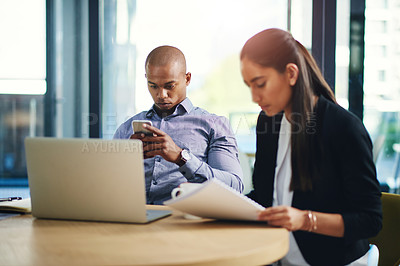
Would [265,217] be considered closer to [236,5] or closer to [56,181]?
[56,181]

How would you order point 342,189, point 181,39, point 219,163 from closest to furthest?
point 342,189 < point 219,163 < point 181,39

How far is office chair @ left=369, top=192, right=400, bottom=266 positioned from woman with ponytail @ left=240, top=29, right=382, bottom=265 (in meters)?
0.15

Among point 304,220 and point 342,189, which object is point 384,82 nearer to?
point 342,189

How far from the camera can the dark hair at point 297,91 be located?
149 centimetres

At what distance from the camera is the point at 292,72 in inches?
59.2

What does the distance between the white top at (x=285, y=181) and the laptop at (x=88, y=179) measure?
506mm

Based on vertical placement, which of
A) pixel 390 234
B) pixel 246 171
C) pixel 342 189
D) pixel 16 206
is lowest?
pixel 246 171

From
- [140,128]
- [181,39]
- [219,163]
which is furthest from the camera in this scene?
[181,39]

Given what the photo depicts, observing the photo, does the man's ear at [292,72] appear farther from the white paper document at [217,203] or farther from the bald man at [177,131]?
the bald man at [177,131]

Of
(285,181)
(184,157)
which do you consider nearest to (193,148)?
(184,157)

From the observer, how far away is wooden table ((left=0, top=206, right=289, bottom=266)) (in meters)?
1.00

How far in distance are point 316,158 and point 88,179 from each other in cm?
77

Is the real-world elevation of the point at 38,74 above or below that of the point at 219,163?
above

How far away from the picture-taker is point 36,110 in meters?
4.62
